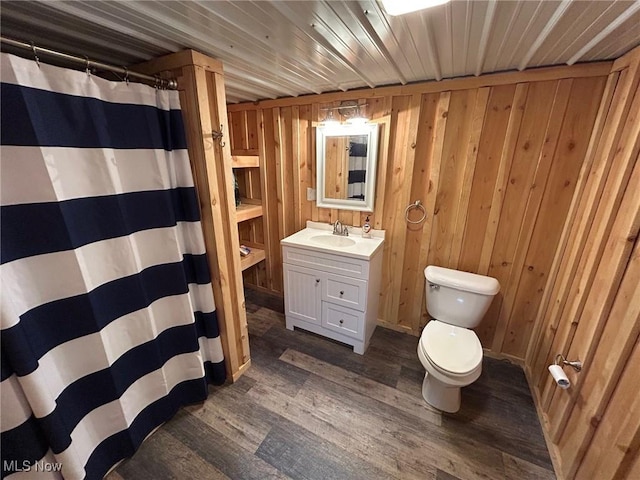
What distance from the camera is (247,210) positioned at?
245 cm

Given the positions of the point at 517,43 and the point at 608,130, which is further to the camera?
the point at 608,130

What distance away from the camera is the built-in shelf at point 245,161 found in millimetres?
2221

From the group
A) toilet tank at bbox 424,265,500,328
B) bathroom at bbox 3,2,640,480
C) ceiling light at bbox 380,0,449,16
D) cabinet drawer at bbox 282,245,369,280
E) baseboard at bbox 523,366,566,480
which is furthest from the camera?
cabinet drawer at bbox 282,245,369,280

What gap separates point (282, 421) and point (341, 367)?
23.6 inches

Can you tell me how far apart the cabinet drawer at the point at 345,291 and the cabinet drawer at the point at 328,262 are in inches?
2.2

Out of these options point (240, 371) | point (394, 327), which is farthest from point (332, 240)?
point (240, 371)

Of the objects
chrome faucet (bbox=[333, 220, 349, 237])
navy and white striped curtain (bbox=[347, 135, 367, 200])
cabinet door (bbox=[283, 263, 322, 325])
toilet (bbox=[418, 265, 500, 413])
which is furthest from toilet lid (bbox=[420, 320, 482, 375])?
navy and white striped curtain (bbox=[347, 135, 367, 200])

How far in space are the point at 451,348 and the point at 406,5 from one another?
178 centimetres

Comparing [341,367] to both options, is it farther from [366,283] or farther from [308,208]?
[308,208]

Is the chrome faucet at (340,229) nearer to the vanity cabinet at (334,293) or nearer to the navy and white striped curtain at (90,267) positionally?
the vanity cabinet at (334,293)

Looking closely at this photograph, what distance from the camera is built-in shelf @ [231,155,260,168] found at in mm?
2221

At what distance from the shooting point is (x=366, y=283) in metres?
A: 1.96

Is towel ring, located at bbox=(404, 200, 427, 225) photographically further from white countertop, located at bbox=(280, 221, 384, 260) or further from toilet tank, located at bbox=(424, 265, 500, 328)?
toilet tank, located at bbox=(424, 265, 500, 328)

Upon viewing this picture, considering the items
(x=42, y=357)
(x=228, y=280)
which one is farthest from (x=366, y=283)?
(x=42, y=357)
